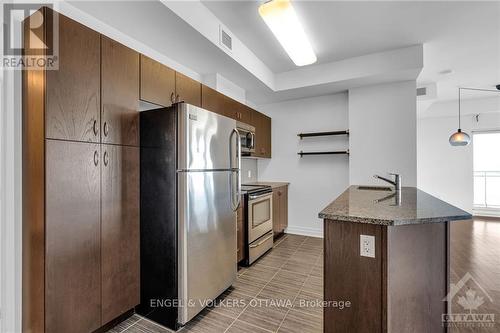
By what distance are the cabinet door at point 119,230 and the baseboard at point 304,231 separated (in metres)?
3.05

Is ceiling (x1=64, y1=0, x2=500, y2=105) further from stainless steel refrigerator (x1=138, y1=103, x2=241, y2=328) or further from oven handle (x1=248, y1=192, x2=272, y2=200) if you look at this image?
oven handle (x1=248, y1=192, x2=272, y2=200)

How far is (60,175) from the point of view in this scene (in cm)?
152

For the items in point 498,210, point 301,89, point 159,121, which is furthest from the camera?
point 498,210

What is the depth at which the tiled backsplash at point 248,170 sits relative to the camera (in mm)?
4375

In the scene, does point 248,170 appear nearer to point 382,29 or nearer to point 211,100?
point 211,100

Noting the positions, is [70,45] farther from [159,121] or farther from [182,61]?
[182,61]

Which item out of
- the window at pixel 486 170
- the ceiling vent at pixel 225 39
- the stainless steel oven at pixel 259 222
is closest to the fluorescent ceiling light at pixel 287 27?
the ceiling vent at pixel 225 39

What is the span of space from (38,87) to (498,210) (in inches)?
349

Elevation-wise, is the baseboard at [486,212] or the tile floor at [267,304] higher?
the baseboard at [486,212]

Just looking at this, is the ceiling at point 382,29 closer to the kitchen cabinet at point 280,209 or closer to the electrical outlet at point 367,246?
the kitchen cabinet at point 280,209

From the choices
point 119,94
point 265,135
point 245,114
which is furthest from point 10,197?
point 265,135

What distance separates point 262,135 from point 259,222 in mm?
1717

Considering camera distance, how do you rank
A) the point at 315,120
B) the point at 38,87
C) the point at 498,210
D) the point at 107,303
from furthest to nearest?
1. the point at 498,210
2. the point at 315,120
3. the point at 107,303
4. the point at 38,87

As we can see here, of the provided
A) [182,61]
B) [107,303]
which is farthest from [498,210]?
[107,303]
